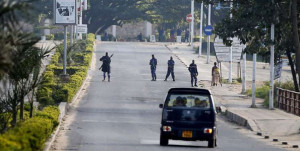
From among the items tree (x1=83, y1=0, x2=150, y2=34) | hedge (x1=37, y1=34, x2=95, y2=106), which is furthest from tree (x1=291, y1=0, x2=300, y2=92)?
tree (x1=83, y1=0, x2=150, y2=34)

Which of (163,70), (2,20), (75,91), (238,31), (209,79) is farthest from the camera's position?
(163,70)

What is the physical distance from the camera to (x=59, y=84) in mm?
43562

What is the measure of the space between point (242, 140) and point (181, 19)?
84.0 m

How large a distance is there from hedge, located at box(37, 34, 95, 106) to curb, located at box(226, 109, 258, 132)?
727 centimetres

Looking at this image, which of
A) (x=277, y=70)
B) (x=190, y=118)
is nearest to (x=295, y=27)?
(x=277, y=70)

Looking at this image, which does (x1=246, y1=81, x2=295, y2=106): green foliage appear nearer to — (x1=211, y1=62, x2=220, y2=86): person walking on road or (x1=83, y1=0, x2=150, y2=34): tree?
(x1=211, y1=62, x2=220, y2=86): person walking on road

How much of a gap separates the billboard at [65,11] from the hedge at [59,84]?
9.89 feet

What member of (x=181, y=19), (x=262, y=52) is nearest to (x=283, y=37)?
(x=262, y=52)

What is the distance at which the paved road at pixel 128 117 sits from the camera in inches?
1020

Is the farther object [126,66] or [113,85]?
[126,66]

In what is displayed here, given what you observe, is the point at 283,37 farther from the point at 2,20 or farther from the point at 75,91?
the point at 2,20

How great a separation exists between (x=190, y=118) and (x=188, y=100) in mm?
711

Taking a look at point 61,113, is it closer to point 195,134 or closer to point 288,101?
point 195,134

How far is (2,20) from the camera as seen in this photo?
39.6 ft
